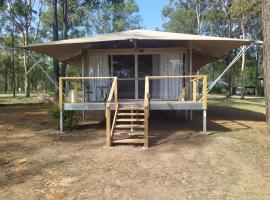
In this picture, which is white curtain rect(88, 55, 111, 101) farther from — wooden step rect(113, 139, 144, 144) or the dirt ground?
wooden step rect(113, 139, 144, 144)

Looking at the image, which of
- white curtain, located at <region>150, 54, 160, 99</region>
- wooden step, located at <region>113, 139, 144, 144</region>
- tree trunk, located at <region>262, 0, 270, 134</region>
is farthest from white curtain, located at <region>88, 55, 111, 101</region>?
tree trunk, located at <region>262, 0, 270, 134</region>

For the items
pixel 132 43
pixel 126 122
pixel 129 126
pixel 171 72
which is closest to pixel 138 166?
pixel 129 126

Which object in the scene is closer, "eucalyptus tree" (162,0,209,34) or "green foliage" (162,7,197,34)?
"eucalyptus tree" (162,0,209,34)

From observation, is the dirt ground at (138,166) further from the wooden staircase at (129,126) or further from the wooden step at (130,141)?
the wooden staircase at (129,126)

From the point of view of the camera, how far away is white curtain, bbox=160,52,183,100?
15.6 metres

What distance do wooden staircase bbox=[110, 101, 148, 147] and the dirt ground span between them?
331mm

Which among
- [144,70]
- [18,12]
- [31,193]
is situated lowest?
→ [31,193]

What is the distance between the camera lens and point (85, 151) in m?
9.59

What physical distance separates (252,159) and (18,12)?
118 ft

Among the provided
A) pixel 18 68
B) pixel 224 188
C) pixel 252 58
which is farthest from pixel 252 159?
pixel 18 68

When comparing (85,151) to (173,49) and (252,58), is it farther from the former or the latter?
(252,58)

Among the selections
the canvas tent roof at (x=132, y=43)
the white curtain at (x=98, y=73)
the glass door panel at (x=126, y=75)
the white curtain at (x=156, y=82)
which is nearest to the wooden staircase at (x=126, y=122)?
the canvas tent roof at (x=132, y=43)

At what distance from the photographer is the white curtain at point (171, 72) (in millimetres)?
15625

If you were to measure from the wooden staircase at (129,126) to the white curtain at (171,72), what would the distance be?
323 centimetres
